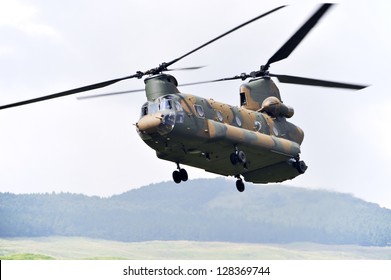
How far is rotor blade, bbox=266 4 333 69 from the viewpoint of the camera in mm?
27598

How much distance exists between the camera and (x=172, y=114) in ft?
92.9

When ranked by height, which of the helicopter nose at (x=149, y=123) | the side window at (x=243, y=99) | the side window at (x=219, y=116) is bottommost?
the helicopter nose at (x=149, y=123)

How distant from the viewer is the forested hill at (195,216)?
37562 mm

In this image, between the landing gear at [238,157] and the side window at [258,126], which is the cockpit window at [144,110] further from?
the side window at [258,126]

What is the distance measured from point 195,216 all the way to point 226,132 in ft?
34.3

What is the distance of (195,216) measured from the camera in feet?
129

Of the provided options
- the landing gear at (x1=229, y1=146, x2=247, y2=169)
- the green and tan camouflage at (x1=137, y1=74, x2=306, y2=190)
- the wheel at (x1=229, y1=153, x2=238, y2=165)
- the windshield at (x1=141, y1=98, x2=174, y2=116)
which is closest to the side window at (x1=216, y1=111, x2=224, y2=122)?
the green and tan camouflage at (x1=137, y1=74, x2=306, y2=190)

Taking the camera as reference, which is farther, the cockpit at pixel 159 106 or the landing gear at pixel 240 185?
the landing gear at pixel 240 185

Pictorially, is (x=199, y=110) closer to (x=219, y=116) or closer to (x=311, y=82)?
(x=219, y=116)

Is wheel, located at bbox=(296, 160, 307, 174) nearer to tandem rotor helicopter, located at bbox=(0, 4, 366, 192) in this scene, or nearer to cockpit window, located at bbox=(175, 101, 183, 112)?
tandem rotor helicopter, located at bbox=(0, 4, 366, 192)

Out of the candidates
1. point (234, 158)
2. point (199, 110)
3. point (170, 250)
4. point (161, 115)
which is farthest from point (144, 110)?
point (170, 250)

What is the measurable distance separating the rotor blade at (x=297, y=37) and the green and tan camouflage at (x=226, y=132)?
1672 millimetres

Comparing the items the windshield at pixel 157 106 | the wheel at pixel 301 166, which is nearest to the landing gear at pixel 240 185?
the wheel at pixel 301 166

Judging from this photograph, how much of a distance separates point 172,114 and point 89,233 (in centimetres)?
1248
